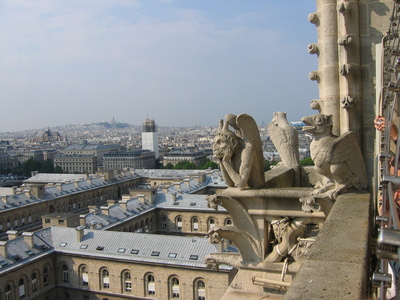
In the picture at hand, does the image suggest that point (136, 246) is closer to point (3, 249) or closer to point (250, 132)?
point (3, 249)

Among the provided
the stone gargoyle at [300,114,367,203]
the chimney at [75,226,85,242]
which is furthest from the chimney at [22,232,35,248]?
the stone gargoyle at [300,114,367,203]

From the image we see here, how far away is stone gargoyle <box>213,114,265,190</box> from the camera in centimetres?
808

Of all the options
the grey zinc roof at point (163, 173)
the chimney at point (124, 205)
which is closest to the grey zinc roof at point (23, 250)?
the chimney at point (124, 205)

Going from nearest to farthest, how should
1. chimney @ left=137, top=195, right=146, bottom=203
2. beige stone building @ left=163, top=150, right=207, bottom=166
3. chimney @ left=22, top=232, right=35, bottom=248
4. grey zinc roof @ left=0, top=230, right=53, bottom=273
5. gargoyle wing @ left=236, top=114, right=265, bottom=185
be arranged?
gargoyle wing @ left=236, top=114, right=265, bottom=185, grey zinc roof @ left=0, top=230, right=53, bottom=273, chimney @ left=22, top=232, right=35, bottom=248, chimney @ left=137, top=195, right=146, bottom=203, beige stone building @ left=163, top=150, right=207, bottom=166

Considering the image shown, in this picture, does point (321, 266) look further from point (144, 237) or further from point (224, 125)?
point (144, 237)

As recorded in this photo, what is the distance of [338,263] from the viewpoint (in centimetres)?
406

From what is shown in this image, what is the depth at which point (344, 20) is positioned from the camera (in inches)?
365

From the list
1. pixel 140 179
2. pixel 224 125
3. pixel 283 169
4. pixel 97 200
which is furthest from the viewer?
pixel 140 179

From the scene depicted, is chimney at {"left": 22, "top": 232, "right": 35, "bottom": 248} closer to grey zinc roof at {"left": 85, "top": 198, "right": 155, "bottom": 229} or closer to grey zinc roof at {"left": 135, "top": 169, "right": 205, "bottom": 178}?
grey zinc roof at {"left": 85, "top": 198, "right": 155, "bottom": 229}

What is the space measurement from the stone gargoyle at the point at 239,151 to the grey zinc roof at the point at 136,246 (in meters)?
21.8

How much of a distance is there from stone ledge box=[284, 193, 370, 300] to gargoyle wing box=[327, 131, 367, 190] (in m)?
1.69

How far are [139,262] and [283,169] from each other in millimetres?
Result: 22322

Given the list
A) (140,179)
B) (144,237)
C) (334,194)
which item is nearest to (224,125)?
(334,194)

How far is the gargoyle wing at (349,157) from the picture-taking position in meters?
7.46
